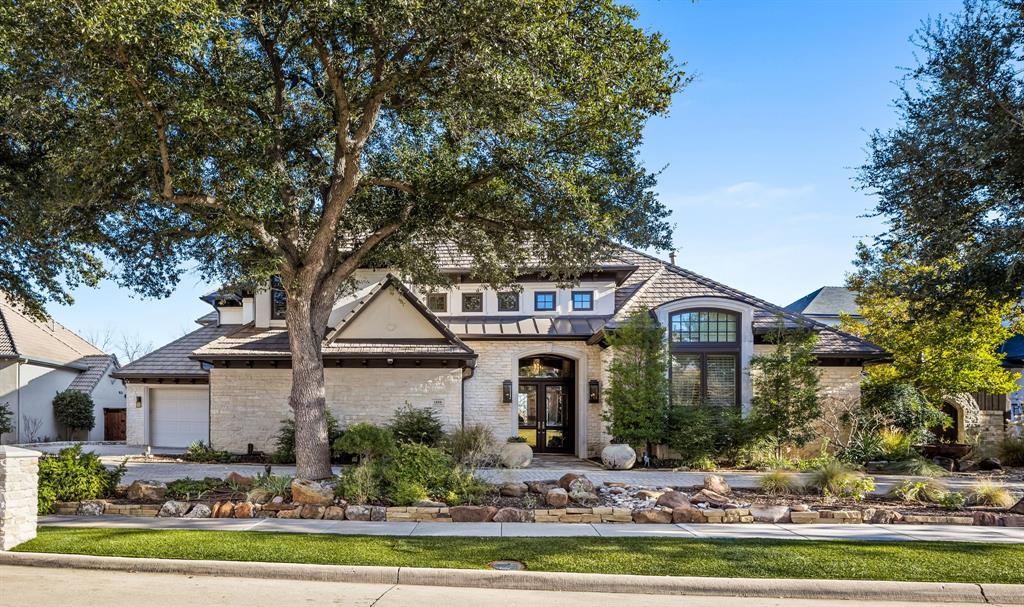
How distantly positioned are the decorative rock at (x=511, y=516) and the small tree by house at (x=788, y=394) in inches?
346

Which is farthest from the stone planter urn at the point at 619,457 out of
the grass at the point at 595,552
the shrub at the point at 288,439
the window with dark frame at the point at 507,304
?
the grass at the point at 595,552

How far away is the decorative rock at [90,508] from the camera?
1023 cm

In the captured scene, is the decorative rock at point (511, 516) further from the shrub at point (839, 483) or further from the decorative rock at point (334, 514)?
the shrub at point (839, 483)

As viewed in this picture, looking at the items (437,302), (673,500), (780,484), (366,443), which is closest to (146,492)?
(366,443)

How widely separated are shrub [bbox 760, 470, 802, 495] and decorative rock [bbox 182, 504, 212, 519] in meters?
9.39

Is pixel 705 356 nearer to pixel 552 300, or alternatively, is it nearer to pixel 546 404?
pixel 552 300

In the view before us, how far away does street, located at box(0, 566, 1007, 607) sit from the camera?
6293 mm

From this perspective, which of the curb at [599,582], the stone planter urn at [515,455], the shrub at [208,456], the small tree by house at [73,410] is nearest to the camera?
the curb at [599,582]

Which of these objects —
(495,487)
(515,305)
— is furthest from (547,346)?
(495,487)

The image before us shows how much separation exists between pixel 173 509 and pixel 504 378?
32.9 ft

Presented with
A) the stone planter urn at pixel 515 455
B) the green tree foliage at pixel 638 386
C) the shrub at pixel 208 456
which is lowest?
the shrub at pixel 208 456

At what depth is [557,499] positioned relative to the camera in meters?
10.6

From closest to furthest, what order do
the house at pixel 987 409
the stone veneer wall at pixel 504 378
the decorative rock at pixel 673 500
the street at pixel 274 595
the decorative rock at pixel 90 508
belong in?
the street at pixel 274 595 → the decorative rock at pixel 90 508 → the decorative rock at pixel 673 500 → the stone veneer wall at pixel 504 378 → the house at pixel 987 409

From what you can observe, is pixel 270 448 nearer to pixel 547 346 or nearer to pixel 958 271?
pixel 547 346
